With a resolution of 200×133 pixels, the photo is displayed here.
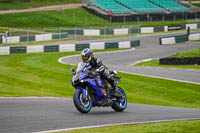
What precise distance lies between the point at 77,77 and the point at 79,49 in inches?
1202

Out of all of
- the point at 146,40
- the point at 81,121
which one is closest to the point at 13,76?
the point at 81,121

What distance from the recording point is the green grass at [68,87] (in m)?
17.3

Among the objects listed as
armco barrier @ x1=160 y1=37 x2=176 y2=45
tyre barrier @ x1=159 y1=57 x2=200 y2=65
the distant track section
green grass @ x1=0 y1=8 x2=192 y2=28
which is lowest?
tyre barrier @ x1=159 y1=57 x2=200 y2=65

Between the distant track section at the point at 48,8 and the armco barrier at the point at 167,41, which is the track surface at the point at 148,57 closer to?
the armco barrier at the point at 167,41

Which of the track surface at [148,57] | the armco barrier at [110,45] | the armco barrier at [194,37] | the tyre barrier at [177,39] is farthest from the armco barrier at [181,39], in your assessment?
the armco barrier at [110,45]

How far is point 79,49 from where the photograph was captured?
134ft

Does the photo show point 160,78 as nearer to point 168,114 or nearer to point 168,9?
point 168,114

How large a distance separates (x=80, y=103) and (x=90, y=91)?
69 centimetres

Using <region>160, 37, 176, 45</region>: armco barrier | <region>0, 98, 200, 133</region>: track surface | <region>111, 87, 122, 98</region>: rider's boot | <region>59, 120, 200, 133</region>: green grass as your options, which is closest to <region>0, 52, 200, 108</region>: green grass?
<region>0, 98, 200, 133</region>: track surface

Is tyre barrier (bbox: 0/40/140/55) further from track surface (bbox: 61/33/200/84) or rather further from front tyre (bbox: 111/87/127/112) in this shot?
front tyre (bbox: 111/87/127/112)

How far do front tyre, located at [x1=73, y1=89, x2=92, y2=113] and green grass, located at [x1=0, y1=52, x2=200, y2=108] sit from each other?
5.66 meters

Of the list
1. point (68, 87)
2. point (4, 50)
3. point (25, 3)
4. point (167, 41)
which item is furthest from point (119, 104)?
point (25, 3)

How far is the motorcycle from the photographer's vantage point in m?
10.5

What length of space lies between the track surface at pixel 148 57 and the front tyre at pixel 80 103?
38.3 ft
